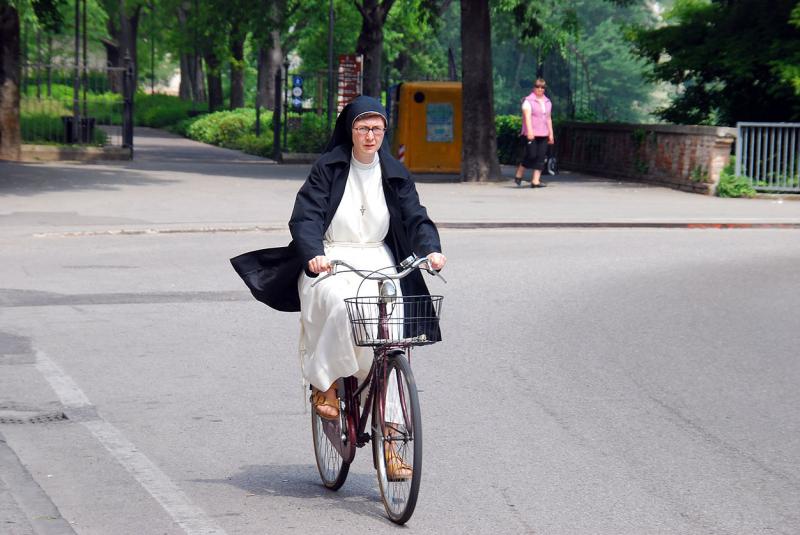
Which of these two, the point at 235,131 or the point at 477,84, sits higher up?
the point at 477,84

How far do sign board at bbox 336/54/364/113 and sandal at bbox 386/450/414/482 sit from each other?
28.0m

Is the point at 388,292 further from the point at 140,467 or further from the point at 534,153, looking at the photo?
the point at 534,153

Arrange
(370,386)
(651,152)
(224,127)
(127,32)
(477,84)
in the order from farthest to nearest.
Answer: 1. (127,32)
2. (224,127)
3. (651,152)
4. (477,84)
5. (370,386)

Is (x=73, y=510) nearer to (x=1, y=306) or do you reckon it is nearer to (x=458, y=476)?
(x=458, y=476)

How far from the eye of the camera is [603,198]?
76.2 feet

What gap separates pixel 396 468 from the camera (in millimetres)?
5461

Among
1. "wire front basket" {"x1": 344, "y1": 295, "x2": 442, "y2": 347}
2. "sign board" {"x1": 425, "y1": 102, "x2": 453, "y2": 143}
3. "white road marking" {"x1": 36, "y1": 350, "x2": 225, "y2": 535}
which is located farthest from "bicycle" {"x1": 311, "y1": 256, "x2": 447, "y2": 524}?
"sign board" {"x1": 425, "y1": 102, "x2": 453, "y2": 143}

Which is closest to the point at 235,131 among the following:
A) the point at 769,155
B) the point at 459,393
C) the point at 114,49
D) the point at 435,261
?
the point at 769,155

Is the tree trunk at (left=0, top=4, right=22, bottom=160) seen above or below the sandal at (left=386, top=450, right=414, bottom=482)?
above

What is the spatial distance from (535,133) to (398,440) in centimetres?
2032

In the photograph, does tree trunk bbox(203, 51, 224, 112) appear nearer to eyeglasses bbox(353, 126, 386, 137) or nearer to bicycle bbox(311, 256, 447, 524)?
eyeglasses bbox(353, 126, 386, 137)

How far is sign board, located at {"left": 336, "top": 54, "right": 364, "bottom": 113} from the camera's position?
3319 cm

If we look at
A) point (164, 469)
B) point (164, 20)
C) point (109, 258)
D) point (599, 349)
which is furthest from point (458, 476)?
point (164, 20)

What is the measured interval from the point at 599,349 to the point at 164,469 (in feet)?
13.5
